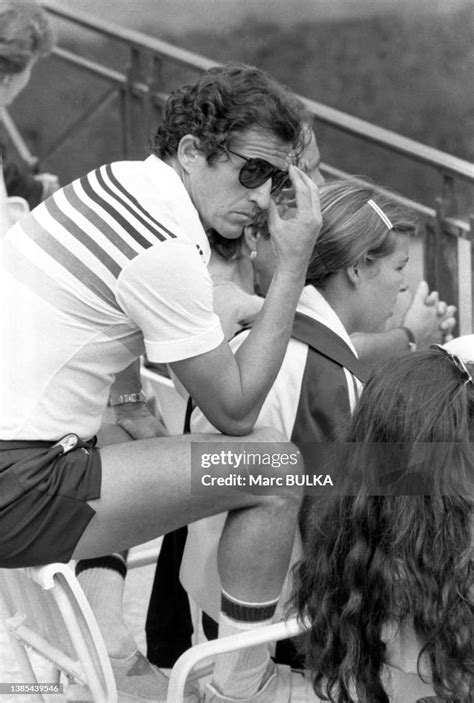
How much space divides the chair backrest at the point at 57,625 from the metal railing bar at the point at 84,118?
884 millimetres

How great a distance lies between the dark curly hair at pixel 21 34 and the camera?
2.14 m

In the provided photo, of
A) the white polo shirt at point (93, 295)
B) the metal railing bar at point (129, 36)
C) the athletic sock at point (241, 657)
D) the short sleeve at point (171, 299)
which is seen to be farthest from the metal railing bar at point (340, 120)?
the athletic sock at point (241, 657)

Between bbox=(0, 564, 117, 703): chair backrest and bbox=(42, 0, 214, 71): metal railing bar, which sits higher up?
bbox=(42, 0, 214, 71): metal railing bar

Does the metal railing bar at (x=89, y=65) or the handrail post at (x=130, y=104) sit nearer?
the metal railing bar at (x=89, y=65)

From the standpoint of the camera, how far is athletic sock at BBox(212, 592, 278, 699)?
1746 mm

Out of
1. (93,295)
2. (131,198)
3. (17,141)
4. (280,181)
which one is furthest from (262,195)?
(17,141)

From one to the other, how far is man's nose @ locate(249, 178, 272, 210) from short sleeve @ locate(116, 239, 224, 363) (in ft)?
0.74

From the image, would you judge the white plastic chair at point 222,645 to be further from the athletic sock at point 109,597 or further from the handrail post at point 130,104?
the handrail post at point 130,104

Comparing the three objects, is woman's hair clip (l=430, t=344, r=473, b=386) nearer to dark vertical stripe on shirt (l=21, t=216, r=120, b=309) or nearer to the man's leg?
the man's leg

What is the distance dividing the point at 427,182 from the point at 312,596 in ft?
4.30

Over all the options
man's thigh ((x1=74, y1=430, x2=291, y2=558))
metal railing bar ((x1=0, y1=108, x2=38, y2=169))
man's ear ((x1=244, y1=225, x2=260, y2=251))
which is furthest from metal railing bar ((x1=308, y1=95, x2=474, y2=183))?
man's thigh ((x1=74, y1=430, x2=291, y2=558))

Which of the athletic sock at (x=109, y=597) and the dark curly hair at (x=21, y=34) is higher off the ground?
the dark curly hair at (x=21, y=34)

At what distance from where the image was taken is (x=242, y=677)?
175 cm

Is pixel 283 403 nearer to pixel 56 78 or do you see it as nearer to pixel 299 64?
pixel 299 64
